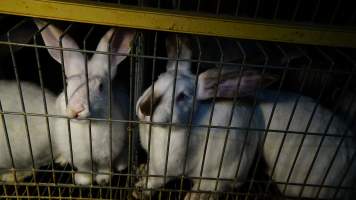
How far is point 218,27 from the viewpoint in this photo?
32.7 inches

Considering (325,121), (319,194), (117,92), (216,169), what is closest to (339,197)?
(319,194)

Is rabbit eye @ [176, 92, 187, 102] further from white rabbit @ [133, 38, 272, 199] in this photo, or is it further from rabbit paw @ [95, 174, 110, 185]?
rabbit paw @ [95, 174, 110, 185]

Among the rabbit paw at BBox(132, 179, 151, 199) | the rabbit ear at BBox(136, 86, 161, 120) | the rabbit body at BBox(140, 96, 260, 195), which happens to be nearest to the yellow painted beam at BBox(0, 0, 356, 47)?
the rabbit ear at BBox(136, 86, 161, 120)

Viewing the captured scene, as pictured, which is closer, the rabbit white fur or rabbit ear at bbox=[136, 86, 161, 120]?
rabbit ear at bbox=[136, 86, 161, 120]

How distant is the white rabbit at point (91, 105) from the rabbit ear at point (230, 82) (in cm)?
30

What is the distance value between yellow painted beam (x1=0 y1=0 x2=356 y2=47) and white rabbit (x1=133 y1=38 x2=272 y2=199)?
0.74 feet

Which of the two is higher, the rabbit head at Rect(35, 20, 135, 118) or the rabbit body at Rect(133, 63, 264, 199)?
the rabbit head at Rect(35, 20, 135, 118)

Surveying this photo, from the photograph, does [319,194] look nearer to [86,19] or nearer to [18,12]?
[86,19]

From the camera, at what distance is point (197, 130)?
113 cm

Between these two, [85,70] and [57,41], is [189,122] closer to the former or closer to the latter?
[85,70]

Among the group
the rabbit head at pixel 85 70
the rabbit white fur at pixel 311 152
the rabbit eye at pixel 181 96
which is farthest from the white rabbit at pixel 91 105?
the rabbit white fur at pixel 311 152

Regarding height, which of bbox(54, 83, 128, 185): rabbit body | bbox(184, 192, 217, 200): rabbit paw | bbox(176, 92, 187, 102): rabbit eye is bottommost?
bbox(184, 192, 217, 200): rabbit paw

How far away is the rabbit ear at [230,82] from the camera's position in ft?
3.38

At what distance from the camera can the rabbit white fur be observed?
1124 millimetres
